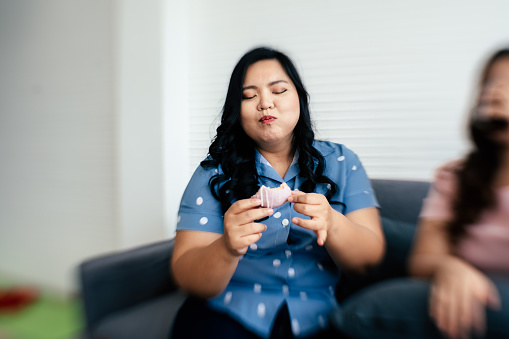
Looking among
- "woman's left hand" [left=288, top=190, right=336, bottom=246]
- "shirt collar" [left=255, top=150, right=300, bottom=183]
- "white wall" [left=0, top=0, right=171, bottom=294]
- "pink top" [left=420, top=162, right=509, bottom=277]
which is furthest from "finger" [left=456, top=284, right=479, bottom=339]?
"white wall" [left=0, top=0, right=171, bottom=294]

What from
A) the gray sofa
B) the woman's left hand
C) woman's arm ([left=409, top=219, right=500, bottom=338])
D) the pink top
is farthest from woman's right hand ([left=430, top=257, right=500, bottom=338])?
the gray sofa

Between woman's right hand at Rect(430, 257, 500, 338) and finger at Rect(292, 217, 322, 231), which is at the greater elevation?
finger at Rect(292, 217, 322, 231)

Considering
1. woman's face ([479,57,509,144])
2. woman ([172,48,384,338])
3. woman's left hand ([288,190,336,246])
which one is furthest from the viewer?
woman ([172,48,384,338])

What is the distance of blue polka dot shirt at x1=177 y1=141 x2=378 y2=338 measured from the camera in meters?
1.04

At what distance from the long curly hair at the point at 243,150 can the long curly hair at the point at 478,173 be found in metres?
0.36

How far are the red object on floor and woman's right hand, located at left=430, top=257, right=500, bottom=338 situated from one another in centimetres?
327

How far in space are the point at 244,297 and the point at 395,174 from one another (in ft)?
3.38

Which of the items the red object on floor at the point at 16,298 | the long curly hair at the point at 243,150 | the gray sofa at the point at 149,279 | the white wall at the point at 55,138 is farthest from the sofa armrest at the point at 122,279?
the red object on floor at the point at 16,298

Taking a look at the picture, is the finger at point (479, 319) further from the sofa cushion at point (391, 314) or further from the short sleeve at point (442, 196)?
the short sleeve at point (442, 196)

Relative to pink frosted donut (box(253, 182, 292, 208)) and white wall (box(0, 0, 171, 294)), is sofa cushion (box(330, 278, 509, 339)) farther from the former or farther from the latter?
white wall (box(0, 0, 171, 294))

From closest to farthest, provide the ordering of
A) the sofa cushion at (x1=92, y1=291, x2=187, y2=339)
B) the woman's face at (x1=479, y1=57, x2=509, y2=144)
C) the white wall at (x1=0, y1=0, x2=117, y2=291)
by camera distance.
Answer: the woman's face at (x1=479, y1=57, x2=509, y2=144), the sofa cushion at (x1=92, y1=291, x2=187, y2=339), the white wall at (x1=0, y1=0, x2=117, y2=291)

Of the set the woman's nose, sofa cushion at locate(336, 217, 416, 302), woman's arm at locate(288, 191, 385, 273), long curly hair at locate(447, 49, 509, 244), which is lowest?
sofa cushion at locate(336, 217, 416, 302)

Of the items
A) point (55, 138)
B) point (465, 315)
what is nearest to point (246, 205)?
point (465, 315)

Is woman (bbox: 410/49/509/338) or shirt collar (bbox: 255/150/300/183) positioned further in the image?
shirt collar (bbox: 255/150/300/183)
